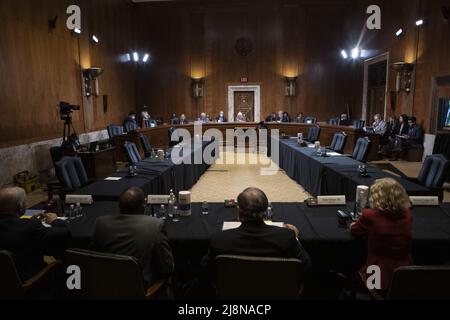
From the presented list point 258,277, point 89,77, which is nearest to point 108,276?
point 258,277

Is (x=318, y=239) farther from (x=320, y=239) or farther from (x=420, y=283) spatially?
(x=420, y=283)

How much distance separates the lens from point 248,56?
48.4ft

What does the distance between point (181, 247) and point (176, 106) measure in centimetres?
1308

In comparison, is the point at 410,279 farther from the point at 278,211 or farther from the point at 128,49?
the point at 128,49

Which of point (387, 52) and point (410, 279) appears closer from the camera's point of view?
point (410, 279)

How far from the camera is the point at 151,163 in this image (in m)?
5.71

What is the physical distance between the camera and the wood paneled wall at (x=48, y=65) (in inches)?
274

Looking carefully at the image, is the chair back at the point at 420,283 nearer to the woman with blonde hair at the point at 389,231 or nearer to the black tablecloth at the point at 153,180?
the woman with blonde hair at the point at 389,231

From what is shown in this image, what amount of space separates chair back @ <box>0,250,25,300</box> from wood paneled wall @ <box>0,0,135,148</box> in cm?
573

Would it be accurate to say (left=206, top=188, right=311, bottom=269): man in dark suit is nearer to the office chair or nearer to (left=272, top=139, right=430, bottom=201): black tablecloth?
(left=272, top=139, right=430, bottom=201): black tablecloth

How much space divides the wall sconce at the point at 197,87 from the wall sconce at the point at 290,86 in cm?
349

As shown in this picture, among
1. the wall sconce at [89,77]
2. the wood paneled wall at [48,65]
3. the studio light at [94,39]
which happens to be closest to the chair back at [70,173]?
the wood paneled wall at [48,65]

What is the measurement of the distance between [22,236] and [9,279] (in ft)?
0.80
